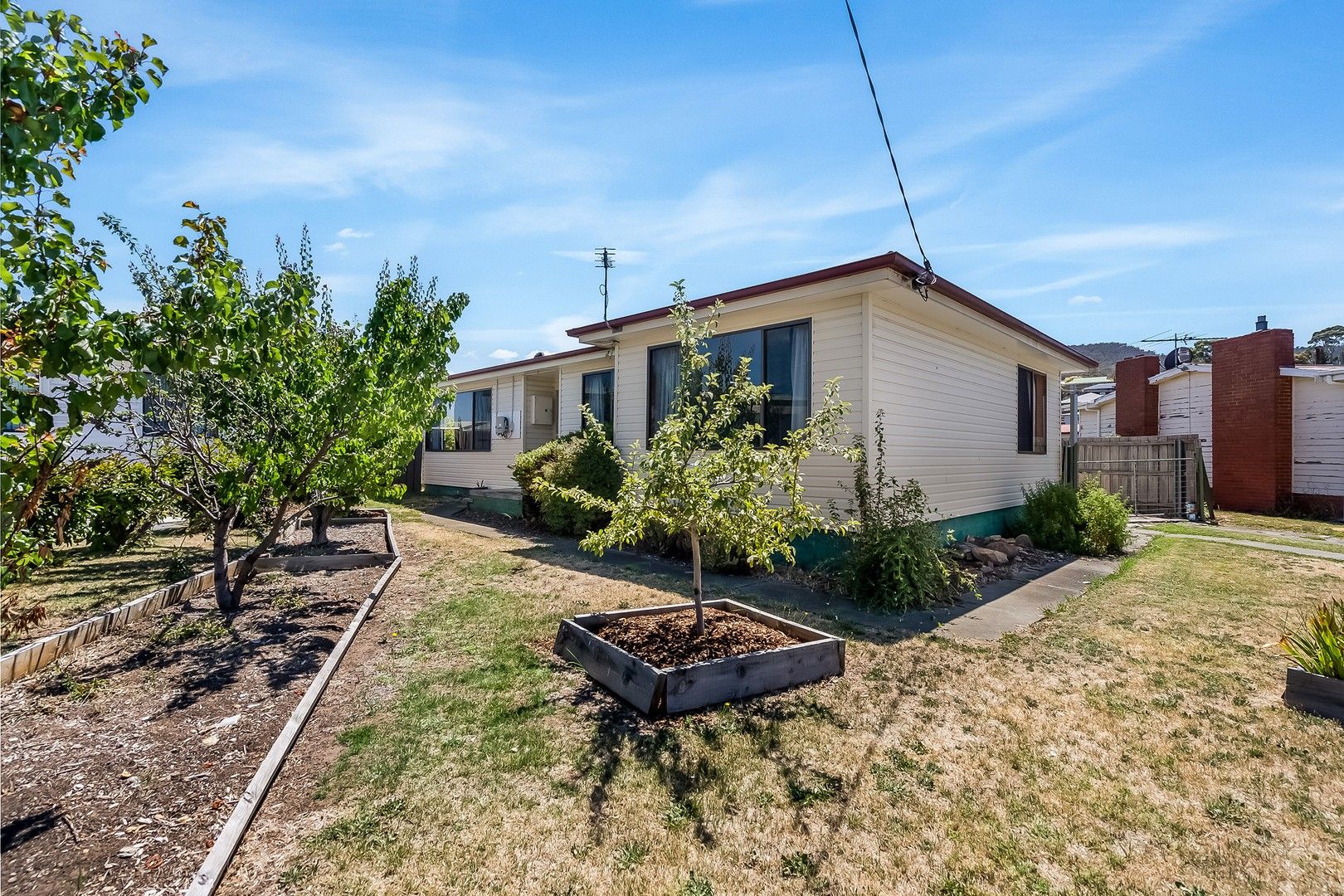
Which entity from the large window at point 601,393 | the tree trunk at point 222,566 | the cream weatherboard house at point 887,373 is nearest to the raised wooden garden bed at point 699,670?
the cream weatherboard house at point 887,373

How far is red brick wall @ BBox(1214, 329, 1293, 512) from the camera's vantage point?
15172mm

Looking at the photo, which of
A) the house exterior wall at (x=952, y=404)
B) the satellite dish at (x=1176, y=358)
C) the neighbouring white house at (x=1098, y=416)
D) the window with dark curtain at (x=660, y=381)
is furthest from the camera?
the neighbouring white house at (x=1098, y=416)

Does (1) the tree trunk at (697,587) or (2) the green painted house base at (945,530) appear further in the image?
(2) the green painted house base at (945,530)

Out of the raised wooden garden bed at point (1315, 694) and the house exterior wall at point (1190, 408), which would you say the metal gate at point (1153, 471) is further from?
the raised wooden garden bed at point (1315, 694)

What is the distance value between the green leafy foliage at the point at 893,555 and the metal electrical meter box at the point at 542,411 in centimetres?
978

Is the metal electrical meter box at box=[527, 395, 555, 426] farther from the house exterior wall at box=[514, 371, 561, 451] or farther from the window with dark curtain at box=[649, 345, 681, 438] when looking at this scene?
the window with dark curtain at box=[649, 345, 681, 438]

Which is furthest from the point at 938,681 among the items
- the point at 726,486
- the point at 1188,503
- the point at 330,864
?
the point at 1188,503

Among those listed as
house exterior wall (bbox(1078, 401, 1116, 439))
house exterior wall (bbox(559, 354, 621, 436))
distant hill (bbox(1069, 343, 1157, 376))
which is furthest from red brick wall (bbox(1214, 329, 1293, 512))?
distant hill (bbox(1069, 343, 1157, 376))

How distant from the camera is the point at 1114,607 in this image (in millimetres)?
6094

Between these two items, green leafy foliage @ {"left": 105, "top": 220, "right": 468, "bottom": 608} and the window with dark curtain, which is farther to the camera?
the window with dark curtain

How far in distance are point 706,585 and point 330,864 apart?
4812mm

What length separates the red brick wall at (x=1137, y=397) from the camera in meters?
19.4

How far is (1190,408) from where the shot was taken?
17984mm

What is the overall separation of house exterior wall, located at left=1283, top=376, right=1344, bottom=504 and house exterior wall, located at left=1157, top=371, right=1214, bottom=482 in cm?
176
